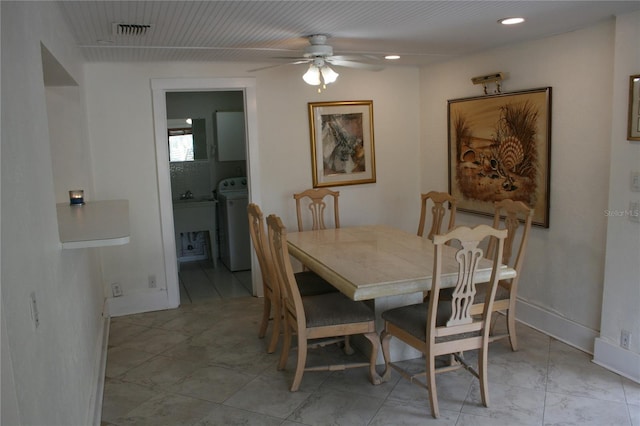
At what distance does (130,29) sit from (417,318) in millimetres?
2413

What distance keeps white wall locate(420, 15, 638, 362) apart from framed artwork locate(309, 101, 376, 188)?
1.39m

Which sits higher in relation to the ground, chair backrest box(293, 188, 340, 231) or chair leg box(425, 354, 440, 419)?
chair backrest box(293, 188, 340, 231)

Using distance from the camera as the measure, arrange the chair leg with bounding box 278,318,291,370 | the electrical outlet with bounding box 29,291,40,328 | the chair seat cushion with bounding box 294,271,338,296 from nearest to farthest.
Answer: the electrical outlet with bounding box 29,291,40,328 < the chair leg with bounding box 278,318,291,370 < the chair seat cushion with bounding box 294,271,338,296

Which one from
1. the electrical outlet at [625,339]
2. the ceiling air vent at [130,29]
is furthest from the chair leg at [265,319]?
the electrical outlet at [625,339]

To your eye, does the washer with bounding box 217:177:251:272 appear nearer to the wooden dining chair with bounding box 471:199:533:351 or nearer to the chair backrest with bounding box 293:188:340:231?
the chair backrest with bounding box 293:188:340:231

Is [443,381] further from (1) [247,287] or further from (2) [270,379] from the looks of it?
(1) [247,287]

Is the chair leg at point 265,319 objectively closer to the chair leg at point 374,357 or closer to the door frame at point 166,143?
the chair leg at point 374,357

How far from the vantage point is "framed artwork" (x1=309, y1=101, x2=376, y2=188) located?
4.98m

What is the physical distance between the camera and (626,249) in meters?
3.13

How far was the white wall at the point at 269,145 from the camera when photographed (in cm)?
444

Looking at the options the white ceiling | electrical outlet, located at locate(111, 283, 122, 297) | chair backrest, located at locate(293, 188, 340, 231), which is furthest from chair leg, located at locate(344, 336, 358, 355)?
electrical outlet, located at locate(111, 283, 122, 297)

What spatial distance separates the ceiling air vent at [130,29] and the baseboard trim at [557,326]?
133 inches

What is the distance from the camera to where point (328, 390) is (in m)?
3.12

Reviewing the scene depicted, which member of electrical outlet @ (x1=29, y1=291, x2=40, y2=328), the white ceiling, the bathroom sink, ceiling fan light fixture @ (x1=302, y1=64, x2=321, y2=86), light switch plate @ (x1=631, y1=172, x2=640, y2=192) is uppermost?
the white ceiling
